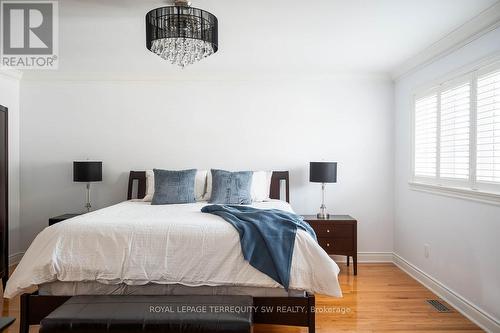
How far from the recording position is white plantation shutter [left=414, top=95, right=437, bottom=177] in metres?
3.66

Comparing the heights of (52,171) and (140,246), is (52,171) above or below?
above

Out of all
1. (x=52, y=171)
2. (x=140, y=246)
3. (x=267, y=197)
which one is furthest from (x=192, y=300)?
(x=52, y=171)

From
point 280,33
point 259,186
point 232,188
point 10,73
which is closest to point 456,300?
point 259,186

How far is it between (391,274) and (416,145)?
1.54 m

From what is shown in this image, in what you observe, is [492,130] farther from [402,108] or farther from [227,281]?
[227,281]

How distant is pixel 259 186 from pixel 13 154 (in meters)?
3.23

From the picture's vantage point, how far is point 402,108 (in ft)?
14.4

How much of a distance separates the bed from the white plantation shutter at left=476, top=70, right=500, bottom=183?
1.47m

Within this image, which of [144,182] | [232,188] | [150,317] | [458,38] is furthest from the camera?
[144,182]

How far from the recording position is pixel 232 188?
408cm

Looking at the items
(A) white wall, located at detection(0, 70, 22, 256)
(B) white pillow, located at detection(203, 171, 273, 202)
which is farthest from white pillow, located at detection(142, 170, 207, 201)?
(A) white wall, located at detection(0, 70, 22, 256)

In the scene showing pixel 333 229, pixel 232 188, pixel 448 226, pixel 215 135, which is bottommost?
pixel 333 229

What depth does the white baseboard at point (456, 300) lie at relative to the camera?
8.79 ft

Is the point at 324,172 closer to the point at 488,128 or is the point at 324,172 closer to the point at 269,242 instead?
the point at 488,128
